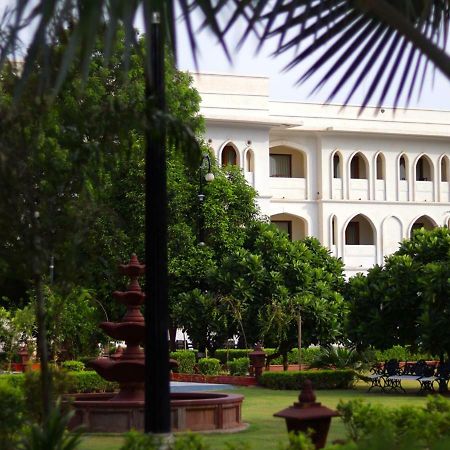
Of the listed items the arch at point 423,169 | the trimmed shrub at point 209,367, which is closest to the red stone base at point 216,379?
the trimmed shrub at point 209,367

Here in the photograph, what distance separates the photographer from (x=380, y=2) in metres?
5.99

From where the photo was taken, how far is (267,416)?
18.5 metres

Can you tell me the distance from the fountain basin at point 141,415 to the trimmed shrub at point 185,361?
1480cm

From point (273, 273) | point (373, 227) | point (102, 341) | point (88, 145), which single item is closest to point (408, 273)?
point (273, 273)

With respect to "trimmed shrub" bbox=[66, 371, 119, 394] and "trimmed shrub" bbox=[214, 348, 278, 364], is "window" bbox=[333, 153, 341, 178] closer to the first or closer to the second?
"trimmed shrub" bbox=[214, 348, 278, 364]

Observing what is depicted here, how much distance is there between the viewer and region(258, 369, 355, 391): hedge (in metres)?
25.5

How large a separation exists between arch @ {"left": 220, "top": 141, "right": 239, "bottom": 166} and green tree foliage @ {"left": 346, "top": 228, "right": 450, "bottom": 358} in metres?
18.9

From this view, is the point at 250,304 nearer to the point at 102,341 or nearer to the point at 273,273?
the point at 273,273

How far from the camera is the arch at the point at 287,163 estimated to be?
4862 cm

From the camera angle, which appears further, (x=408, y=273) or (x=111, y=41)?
(x=408, y=273)

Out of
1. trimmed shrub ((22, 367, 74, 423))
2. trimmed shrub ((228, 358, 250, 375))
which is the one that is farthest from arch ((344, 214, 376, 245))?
trimmed shrub ((22, 367, 74, 423))

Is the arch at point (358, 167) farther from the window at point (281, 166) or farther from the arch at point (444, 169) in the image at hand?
the arch at point (444, 169)

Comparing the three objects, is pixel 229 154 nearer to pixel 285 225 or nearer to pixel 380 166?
pixel 285 225

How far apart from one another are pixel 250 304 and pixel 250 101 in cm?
1407
